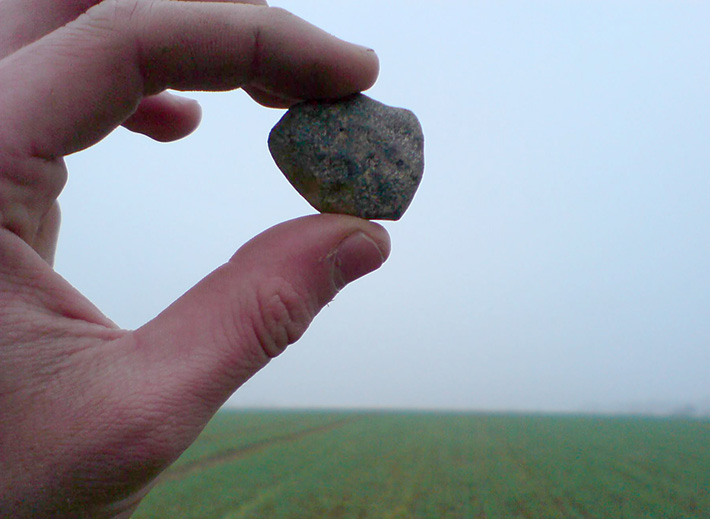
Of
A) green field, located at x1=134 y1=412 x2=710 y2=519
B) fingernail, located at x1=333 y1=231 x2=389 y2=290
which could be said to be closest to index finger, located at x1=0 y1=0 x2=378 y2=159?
fingernail, located at x1=333 y1=231 x2=389 y2=290

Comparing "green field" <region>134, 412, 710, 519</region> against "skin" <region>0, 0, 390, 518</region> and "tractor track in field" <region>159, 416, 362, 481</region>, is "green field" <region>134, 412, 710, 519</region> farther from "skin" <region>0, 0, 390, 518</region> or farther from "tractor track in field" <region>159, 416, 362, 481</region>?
"skin" <region>0, 0, 390, 518</region>

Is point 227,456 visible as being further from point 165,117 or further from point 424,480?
point 165,117

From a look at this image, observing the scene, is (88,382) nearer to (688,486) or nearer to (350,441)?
(688,486)

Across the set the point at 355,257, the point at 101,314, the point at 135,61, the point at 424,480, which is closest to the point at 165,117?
the point at 135,61

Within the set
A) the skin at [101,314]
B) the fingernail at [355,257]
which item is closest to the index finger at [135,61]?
the skin at [101,314]

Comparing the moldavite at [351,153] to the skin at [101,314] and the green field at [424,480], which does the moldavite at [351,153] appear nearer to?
the skin at [101,314]

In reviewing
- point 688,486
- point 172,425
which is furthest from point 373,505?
point 172,425

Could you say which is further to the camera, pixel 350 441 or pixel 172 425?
pixel 350 441
